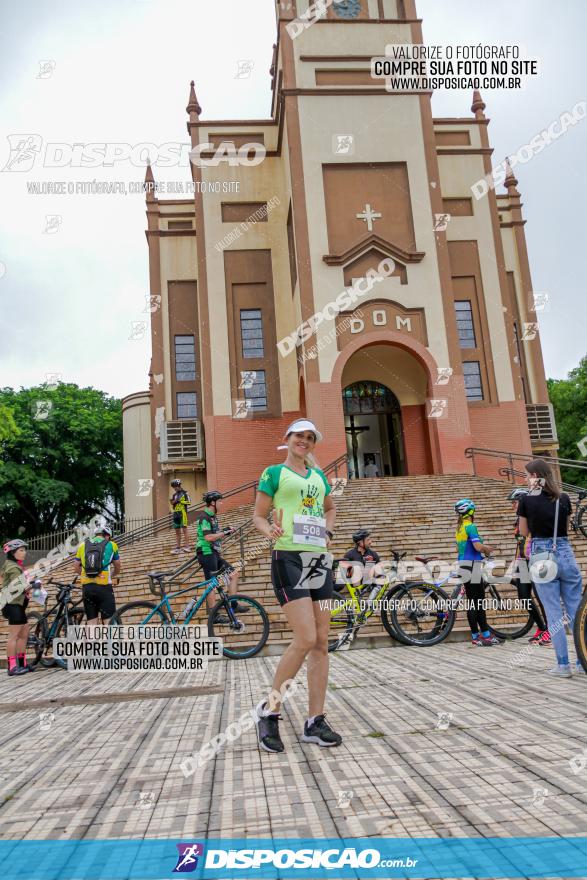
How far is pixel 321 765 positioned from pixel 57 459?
35226 mm

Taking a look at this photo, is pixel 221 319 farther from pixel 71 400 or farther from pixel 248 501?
pixel 71 400

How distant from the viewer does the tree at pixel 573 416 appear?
34.7m

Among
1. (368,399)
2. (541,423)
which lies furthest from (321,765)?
(541,423)

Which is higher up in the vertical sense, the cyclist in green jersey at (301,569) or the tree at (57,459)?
the tree at (57,459)

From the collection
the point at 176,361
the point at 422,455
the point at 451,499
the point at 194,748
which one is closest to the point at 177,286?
the point at 176,361

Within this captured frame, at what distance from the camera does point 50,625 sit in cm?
875

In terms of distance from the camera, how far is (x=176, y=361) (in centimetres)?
2527

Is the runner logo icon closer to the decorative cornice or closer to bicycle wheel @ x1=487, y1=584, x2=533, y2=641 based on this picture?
bicycle wheel @ x1=487, y1=584, x2=533, y2=641

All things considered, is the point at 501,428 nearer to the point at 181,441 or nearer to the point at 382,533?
the point at 382,533

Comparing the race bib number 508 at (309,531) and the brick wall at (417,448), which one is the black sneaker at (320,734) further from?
the brick wall at (417,448)

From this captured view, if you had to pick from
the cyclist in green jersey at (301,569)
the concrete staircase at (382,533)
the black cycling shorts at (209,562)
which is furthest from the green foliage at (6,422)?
the cyclist in green jersey at (301,569)

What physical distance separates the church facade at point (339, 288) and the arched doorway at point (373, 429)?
Answer: 0.19 feet

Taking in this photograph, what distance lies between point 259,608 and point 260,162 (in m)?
21.0

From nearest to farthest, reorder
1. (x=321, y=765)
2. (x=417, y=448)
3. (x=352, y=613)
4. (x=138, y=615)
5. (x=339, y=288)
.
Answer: (x=321, y=765) → (x=352, y=613) → (x=138, y=615) → (x=339, y=288) → (x=417, y=448)
